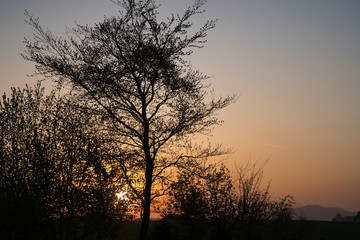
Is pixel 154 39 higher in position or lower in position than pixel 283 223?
higher

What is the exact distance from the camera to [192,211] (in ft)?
95.5

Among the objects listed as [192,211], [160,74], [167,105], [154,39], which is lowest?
[192,211]

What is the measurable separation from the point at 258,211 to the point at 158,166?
9686 millimetres

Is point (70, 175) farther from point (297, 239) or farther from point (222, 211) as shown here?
point (297, 239)

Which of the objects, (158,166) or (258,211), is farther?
(258,211)

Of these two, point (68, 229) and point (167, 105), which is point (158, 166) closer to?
point (167, 105)

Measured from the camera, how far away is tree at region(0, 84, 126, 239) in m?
22.5

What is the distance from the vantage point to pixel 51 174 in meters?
23.9

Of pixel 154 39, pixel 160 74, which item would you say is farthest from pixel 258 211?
pixel 154 39

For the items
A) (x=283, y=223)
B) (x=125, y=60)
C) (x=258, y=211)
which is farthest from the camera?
(x=283, y=223)

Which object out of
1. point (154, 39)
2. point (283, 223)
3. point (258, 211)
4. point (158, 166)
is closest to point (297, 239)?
point (283, 223)

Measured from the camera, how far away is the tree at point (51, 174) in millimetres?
22500

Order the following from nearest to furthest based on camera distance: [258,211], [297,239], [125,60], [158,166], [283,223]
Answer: [125,60]
[158,166]
[258,211]
[283,223]
[297,239]

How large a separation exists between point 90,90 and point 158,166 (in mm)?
6667
